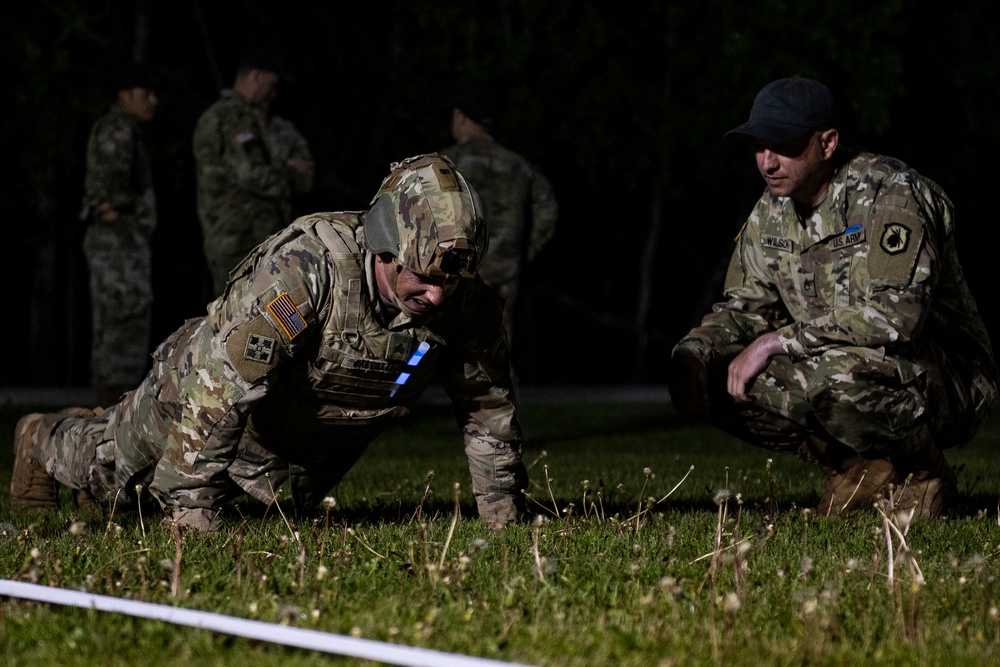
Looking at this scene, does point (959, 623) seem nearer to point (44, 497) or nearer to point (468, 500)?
point (468, 500)

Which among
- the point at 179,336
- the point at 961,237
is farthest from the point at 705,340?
the point at 961,237

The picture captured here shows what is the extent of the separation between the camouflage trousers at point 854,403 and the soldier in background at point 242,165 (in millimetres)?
4981

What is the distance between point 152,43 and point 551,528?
16.0 metres

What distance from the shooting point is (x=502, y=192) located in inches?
427

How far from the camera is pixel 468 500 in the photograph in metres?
6.52

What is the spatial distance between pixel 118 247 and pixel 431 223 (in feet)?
21.2

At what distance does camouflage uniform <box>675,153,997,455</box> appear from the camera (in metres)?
5.48

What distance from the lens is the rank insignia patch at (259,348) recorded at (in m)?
4.68

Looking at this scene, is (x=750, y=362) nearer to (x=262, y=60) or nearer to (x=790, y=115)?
(x=790, y=115)

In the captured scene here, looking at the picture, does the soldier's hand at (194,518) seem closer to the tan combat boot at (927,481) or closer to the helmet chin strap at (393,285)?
the helmet chin strap at (393,285)

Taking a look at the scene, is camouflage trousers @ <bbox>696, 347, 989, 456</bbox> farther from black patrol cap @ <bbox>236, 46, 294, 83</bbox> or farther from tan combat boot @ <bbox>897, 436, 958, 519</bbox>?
black patrol cap @ <bbox>236, 46, 294, 83</bbox>

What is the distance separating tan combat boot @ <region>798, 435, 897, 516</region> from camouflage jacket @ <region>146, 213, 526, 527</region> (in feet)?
4.98

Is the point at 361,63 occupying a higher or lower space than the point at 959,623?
higher

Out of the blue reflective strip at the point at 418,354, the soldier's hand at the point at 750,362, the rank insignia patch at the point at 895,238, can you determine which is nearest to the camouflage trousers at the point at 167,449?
the blue reflective strip at the point at 418,354
